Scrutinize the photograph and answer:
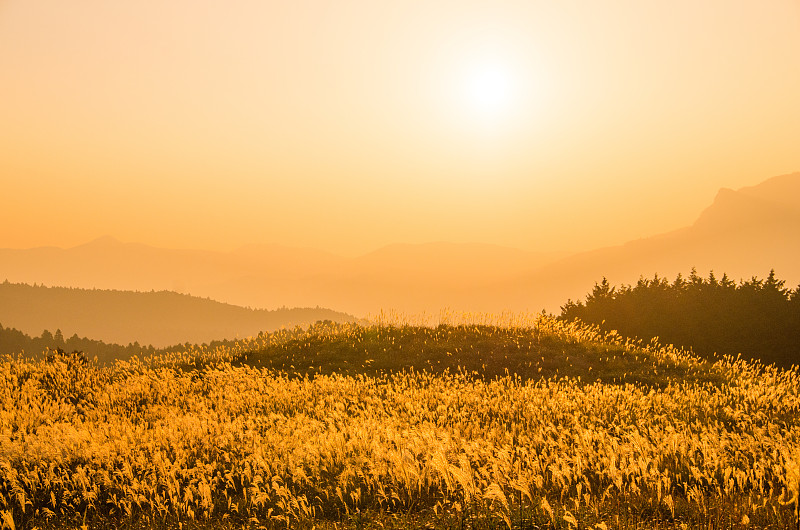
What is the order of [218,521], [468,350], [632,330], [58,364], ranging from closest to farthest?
[218,521] → [58,364] → [468,350] → [632,330]

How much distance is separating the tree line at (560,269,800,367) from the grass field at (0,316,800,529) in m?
11.2

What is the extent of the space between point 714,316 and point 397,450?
90.4 ft

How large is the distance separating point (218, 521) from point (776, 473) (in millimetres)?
6018

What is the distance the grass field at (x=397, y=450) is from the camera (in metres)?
5.20

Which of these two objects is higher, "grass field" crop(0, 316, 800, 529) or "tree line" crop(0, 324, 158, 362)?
"grass field" crop(0, 316, 800, 529)

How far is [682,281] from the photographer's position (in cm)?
3597

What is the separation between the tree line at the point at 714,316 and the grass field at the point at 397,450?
11.2 m

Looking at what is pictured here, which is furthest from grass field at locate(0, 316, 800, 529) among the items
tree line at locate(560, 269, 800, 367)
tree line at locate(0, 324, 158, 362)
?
tree line at locate(0, 324, 158, 362)

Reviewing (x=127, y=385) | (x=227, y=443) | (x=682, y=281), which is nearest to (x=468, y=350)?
(x=127, y=385)

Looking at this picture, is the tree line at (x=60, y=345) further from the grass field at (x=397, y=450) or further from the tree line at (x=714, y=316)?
the grass field at (x=397, y=450)

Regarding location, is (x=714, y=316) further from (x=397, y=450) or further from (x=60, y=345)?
(x=60, y=345)

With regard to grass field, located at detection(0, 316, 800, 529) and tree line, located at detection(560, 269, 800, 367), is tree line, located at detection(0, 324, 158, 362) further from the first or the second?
grass field, located at detection(0, 316, 800, 529)

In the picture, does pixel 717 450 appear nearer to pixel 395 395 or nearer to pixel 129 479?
pixel 395 395

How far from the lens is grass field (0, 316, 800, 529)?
5.20m
